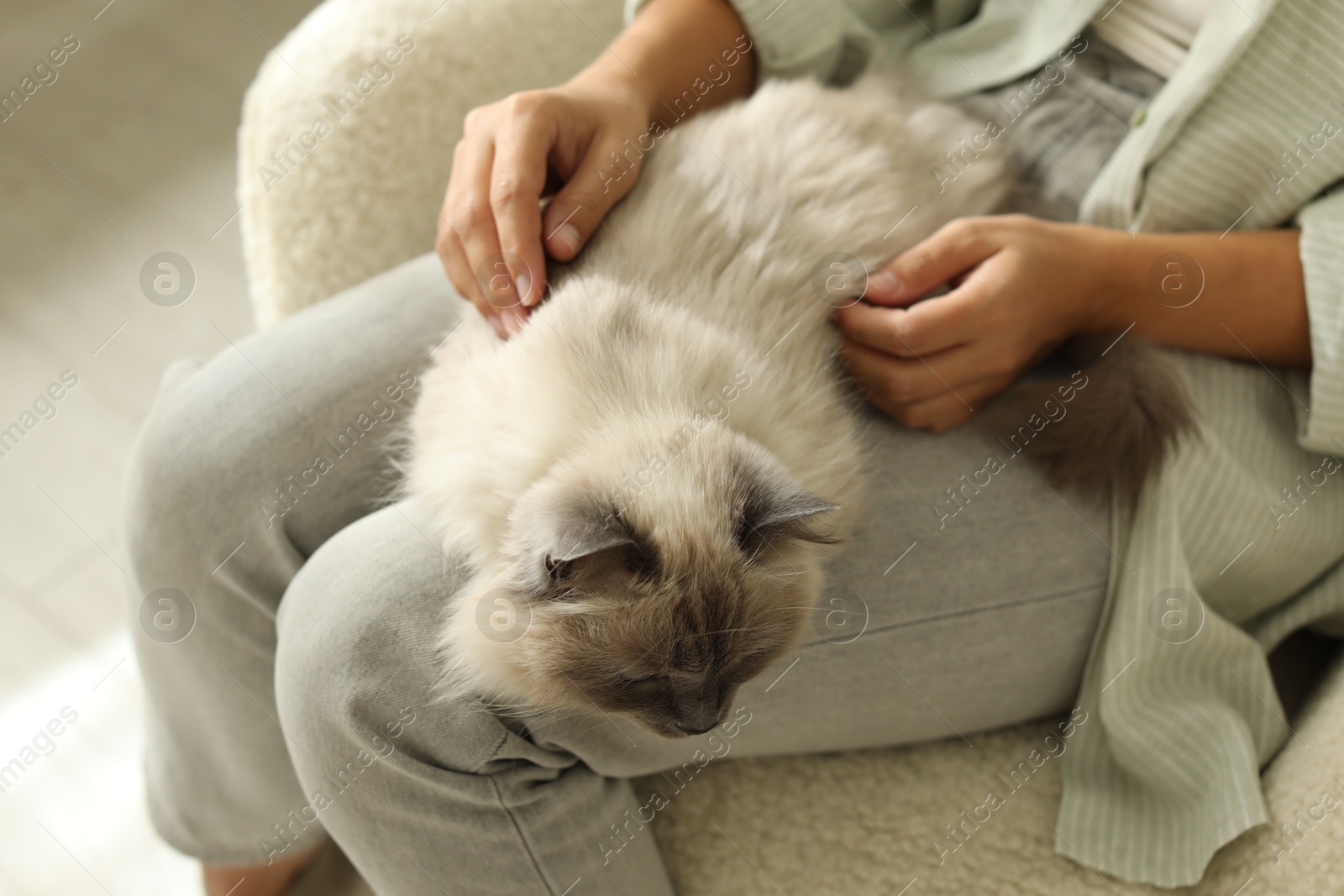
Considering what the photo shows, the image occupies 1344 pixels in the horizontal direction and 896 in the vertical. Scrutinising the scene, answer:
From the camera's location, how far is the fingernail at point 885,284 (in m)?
1.00

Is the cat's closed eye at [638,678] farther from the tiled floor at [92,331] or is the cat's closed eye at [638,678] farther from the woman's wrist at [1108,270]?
the tiled floor at [92,331]

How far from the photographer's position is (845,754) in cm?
110

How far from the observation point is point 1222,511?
3.19 feet

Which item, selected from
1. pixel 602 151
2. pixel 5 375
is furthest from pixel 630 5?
pixel 5 375

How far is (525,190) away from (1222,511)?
801 mm

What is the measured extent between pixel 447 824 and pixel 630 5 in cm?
106

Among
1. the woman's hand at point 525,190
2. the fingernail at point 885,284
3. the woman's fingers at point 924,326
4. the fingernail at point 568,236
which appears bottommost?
the woman's fingers at point 924,326

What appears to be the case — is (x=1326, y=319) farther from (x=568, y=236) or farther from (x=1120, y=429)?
(x=568, y=236)

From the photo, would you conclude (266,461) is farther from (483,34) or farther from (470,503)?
(483,34)

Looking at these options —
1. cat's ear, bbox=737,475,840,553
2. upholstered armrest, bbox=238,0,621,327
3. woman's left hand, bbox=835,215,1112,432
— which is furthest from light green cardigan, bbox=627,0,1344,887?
upholstered armrest, bbox=238,0,621,327

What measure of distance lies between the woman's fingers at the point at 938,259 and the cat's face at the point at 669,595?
294 mm

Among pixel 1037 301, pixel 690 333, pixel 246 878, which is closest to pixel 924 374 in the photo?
pixel 1037 301

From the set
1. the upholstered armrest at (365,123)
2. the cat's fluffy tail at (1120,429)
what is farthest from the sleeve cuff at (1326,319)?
the upholstered armrest at (365,123)

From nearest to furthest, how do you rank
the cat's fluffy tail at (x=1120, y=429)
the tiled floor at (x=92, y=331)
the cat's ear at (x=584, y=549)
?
the cat's ear at (x=584, y=549)
the cat's fluffy tail at (x=1120, y=429)
the tiled floor at (x=92, y=331)
